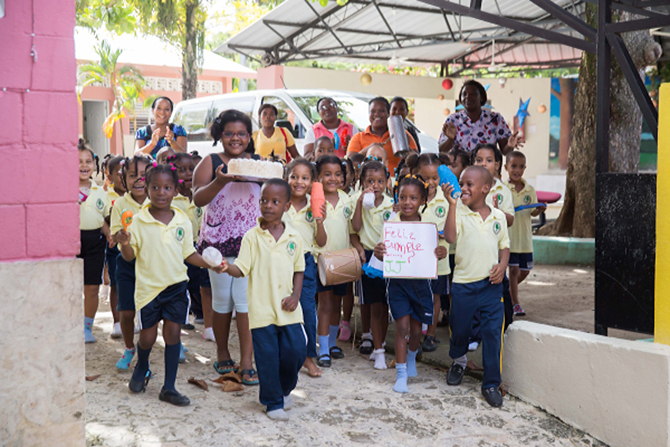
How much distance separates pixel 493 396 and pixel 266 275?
5.03 feet

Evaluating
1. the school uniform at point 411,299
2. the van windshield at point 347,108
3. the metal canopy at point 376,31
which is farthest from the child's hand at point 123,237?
the metal canopy at point 376,31

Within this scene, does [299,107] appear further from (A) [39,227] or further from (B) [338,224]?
(A) [39,227]

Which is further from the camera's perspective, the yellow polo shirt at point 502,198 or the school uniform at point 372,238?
the yellow polo shirt at point 502,198

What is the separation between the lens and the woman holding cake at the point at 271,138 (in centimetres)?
688

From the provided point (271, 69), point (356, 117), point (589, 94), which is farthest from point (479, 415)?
point (271, 69)

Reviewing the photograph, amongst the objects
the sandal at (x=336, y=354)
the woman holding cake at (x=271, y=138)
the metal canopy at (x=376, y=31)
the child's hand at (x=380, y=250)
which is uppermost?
the metal canopy at (x=376, y=31)

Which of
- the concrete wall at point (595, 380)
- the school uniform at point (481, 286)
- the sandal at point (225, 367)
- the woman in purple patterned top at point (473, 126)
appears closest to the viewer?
Result: the concrete wall at point (595, 380)

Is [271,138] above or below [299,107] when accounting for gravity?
below

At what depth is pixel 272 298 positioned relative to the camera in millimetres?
4102

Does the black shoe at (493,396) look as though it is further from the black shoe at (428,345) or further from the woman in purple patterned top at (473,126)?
the woman in purple patterned top at (473,126)

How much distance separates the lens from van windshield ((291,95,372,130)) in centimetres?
928

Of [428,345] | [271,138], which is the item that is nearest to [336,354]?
[428,345]

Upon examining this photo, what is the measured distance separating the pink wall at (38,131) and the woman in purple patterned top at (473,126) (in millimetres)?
3875

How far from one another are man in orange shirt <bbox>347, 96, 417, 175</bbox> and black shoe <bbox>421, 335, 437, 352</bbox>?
5.94ft
